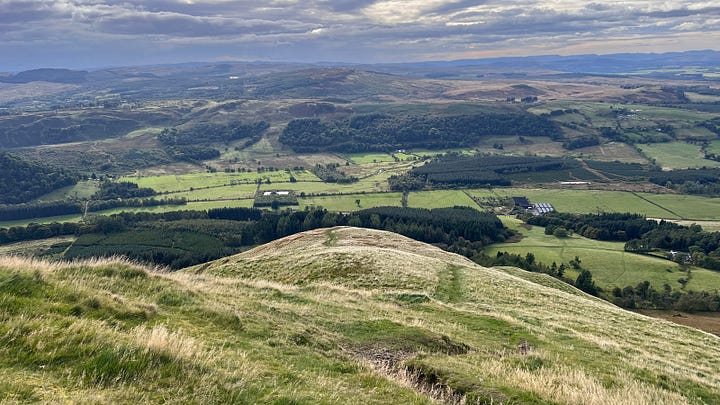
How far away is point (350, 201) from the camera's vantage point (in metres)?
173

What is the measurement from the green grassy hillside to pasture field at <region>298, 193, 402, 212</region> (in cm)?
12524

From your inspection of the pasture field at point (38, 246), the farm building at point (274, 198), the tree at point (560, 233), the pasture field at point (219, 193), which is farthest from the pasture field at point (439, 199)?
the pasture field at point (38, 246)

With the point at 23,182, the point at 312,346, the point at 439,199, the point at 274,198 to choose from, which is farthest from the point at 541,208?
the point at 23,182

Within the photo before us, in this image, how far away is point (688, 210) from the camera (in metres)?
157

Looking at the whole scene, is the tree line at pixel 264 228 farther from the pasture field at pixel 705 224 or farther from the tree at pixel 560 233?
the pasture field at pixel 705 224

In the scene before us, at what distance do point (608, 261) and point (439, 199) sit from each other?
270 feet

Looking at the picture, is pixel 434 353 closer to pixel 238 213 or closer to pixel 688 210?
pixel 238 213

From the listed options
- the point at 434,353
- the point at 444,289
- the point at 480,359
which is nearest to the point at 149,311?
the point at 434,353

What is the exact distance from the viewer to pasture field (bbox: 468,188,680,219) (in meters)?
160

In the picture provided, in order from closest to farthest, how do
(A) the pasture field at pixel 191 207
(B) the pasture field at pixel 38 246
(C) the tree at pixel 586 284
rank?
(C) the tree at pixel 586 284, (B) the pasture field at pixel 38 246, (A) the pasture field at pixel 191 207

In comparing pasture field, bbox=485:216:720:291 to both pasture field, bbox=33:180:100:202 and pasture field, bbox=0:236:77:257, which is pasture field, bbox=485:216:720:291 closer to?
pasture field, bbox=0:236:77:257

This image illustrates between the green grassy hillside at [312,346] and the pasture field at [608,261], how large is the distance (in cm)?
5826

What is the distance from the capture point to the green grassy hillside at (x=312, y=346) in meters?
11.0

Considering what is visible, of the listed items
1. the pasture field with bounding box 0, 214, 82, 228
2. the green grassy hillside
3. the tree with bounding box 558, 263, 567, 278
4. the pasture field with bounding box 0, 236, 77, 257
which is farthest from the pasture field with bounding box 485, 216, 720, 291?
the pasture field with bounding box 0, 214, 82, 228
